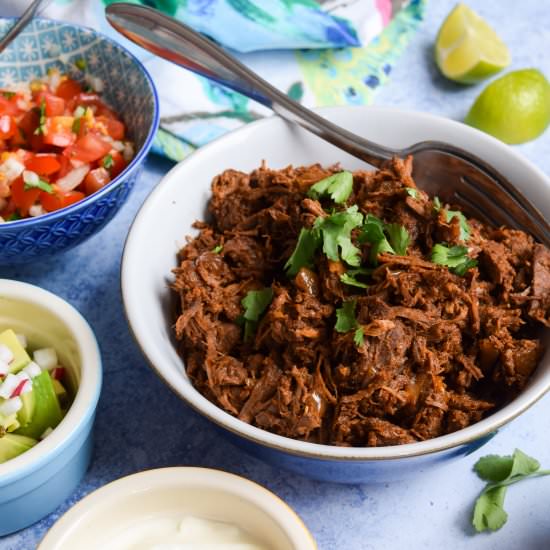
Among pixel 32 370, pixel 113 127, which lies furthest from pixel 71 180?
pixel 32 370

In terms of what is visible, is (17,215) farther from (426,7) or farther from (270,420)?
(426,7)

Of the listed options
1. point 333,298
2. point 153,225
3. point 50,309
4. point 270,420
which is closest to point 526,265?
point 333,298

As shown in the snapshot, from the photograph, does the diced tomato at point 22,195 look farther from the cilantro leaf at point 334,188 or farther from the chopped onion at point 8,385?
the cilantro leaf at point 334,188

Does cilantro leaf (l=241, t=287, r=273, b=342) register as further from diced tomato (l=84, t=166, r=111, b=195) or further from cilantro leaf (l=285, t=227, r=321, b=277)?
diced tomato (l=84, t=166, r=111, b=195)

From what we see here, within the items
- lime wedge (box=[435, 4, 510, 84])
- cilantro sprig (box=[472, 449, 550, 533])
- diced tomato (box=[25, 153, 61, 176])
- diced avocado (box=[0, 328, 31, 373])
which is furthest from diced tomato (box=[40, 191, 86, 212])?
lime wedge (box=[435, 4, 510, 84])

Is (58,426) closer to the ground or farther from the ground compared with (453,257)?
closer to the ground

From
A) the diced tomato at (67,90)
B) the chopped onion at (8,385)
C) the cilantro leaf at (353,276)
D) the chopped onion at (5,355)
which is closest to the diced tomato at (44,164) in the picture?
the diced tomato at (67,90)

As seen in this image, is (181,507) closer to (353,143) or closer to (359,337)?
(359,337)
